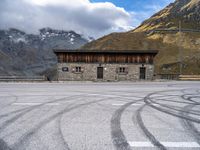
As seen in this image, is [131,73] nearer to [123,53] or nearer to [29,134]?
[123,53]

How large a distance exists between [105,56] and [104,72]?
2.57 metres

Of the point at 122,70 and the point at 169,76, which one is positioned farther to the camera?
the point at 169,76

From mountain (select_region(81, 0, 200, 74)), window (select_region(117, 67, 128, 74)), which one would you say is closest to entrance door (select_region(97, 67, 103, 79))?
window (select_region(117, 67, 128, 74))

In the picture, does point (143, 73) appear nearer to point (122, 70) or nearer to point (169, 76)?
point (122, 70)

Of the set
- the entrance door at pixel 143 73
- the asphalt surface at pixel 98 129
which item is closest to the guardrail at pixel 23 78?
the entrance door at pixel 143 73

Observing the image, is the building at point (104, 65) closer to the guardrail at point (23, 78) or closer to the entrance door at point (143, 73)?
the entrance door at point (143, 73)

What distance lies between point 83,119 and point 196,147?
3.56 m

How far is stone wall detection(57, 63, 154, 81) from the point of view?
133ft

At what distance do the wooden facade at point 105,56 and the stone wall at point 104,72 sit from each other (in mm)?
683

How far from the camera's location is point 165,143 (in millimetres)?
5641

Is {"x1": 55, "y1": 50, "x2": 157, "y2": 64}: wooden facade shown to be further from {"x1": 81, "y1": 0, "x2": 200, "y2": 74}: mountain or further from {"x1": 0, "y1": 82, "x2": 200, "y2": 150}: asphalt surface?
{"x1": 81, "y1": 0, "x2": 200, "y2": 74}: mountain

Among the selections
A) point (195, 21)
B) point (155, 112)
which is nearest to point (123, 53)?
point (155, 112)

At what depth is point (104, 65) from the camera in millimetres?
41688

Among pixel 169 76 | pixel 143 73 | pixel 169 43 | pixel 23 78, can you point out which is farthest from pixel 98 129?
pixel 169 43
